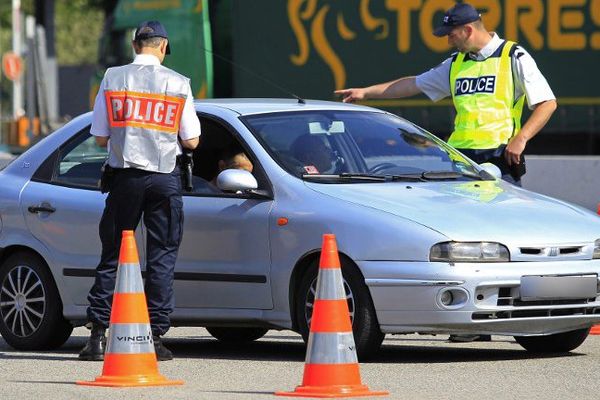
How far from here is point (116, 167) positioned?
8.63 m

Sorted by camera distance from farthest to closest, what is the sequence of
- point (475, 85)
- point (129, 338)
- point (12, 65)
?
point (12, 65), point (475, 85), point (129, 338)

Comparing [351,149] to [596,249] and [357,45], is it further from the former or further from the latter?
[357,45]

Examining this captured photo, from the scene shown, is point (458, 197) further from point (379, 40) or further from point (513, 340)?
point (379, 40)

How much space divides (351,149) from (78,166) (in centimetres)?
161

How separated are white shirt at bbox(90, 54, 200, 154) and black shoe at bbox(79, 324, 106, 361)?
1.01 metres

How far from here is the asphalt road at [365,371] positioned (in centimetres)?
738

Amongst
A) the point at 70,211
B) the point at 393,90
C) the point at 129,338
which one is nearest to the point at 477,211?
the point at 129,338

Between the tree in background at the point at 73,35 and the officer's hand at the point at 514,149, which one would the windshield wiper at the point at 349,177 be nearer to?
the officer's hand at the point at 514,149

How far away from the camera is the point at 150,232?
8.62 m

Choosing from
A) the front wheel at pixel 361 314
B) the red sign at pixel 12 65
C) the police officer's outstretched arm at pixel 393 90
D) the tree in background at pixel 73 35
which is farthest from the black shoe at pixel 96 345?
the tree in background at pixel 73 35

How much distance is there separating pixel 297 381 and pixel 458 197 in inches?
59.2

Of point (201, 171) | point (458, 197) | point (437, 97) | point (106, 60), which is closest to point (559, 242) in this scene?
point (458, 197)

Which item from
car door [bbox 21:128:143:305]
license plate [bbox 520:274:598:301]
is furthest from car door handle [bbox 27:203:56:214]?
license plate [bbox 520:274:598:301]

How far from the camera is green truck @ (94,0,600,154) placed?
2291 centimetres
